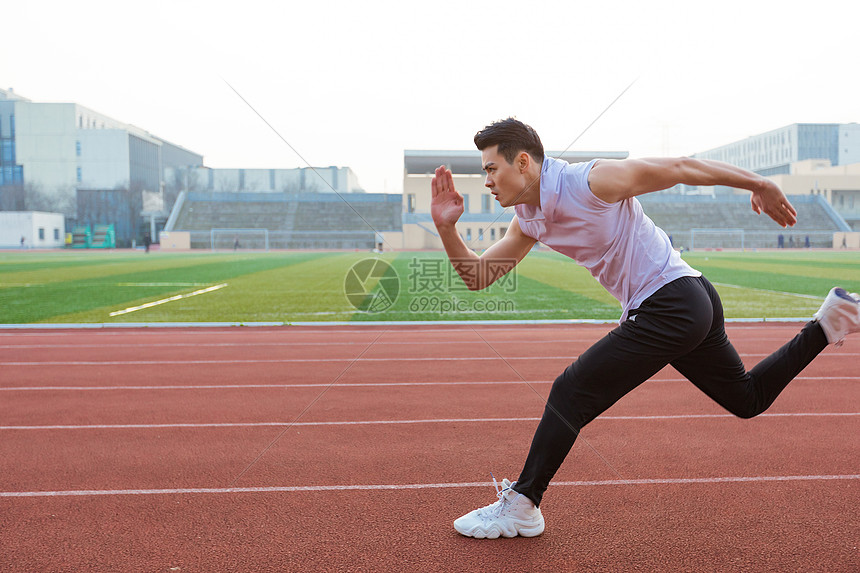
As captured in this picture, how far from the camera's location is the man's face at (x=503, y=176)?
9.78 ft

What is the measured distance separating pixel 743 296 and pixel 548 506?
1533 cm

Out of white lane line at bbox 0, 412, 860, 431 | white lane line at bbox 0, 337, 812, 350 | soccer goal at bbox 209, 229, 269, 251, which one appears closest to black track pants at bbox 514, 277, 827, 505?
white lane line at bbox 0, 412, 860, 431

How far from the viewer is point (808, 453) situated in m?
4.69

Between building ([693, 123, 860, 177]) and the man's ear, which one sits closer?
the man's ear

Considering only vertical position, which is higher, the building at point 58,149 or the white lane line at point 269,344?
the building at point 58,149

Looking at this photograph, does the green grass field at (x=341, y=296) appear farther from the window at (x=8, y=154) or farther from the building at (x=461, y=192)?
the window at (x=8, y=154)

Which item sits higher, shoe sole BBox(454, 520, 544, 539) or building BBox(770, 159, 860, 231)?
building BBox(770, 159, 860, 231)

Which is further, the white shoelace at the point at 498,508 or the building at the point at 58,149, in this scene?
the building at the point at 58,149

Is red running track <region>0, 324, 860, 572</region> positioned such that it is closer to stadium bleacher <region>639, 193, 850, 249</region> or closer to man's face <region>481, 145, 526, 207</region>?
man's face <region>481, 145, 526, 207</region>

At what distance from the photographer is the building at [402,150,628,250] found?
40409mm

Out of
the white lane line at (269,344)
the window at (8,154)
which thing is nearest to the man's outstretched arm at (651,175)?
the white lane line at (269,344)

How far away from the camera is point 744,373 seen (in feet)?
11.1

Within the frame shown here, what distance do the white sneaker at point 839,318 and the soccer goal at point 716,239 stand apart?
61113mm

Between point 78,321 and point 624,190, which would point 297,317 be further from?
point 624,190
